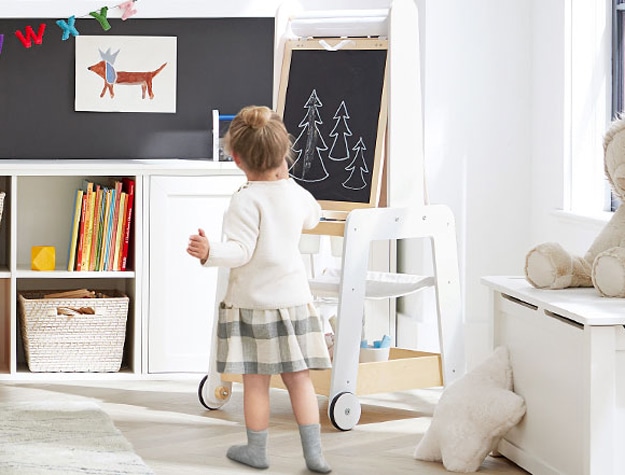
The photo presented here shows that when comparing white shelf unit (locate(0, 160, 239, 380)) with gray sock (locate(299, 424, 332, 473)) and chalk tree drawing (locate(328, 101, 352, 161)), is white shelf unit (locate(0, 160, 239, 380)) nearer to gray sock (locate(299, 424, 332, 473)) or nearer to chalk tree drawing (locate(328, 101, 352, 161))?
chalk tree drawing (locate(328, 101, 352, 161))

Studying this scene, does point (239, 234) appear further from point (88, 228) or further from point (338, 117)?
point (88, 228)

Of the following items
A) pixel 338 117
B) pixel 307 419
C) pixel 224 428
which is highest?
pixel 338 117

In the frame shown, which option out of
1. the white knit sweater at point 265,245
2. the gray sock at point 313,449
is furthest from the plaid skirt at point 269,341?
the gray sock at point 313,449

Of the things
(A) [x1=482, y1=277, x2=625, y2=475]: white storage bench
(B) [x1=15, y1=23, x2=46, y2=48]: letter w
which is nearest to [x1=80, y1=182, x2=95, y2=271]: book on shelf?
(B) [x1=15, y1=23, x2=46, y2=48]: letter w

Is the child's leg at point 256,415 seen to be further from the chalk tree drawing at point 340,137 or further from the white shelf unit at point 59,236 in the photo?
the white shelf unit at point 59,236

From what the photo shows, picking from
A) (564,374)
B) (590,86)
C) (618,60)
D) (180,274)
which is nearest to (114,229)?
(180,274)

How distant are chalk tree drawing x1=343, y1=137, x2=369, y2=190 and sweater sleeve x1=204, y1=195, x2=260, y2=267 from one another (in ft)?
2.53

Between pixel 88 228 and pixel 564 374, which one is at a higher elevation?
pixel 88 228

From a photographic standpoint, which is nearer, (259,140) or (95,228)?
(259,140)

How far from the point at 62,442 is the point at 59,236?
1483 mm

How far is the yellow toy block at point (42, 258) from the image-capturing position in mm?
3984

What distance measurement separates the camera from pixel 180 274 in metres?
3.91

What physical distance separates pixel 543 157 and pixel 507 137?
0.17 metres

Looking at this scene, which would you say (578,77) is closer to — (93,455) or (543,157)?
(543,157)
